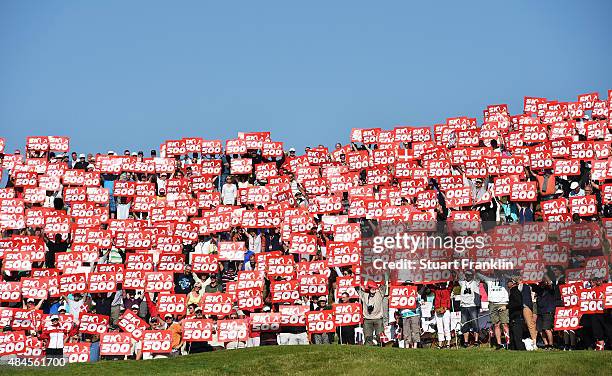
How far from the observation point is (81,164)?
5266 cm

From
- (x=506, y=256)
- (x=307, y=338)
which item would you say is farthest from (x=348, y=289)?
(x=506, y=256)

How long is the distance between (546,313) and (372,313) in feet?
18.8

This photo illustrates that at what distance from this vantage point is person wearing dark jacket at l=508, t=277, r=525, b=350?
35.9 meters

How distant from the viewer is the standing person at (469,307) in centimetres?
3769

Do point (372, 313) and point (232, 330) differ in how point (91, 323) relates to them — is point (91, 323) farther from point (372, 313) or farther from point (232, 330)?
point (372, 313)

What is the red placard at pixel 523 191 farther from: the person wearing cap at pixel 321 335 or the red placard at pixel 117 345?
the red placard at pixel 117 345

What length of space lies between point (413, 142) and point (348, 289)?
1406 cm

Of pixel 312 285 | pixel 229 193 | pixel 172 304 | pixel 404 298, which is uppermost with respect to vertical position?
pixel 229 193

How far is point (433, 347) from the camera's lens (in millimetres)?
37594

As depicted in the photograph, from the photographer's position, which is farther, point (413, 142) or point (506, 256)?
point (413, 142)

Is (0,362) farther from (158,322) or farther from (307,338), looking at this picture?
(307,338)

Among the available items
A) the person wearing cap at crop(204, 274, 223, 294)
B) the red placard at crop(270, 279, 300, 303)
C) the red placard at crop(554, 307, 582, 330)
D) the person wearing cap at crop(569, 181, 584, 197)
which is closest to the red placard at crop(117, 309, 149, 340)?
the person wearing cap at crop(204, 274, 223, 294)

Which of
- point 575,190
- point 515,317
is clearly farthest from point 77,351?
point 575,190

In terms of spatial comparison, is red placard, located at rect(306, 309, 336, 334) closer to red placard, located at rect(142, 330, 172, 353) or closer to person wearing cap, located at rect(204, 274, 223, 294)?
person wearing cap, located at rect(204, 274, 223, 294)
